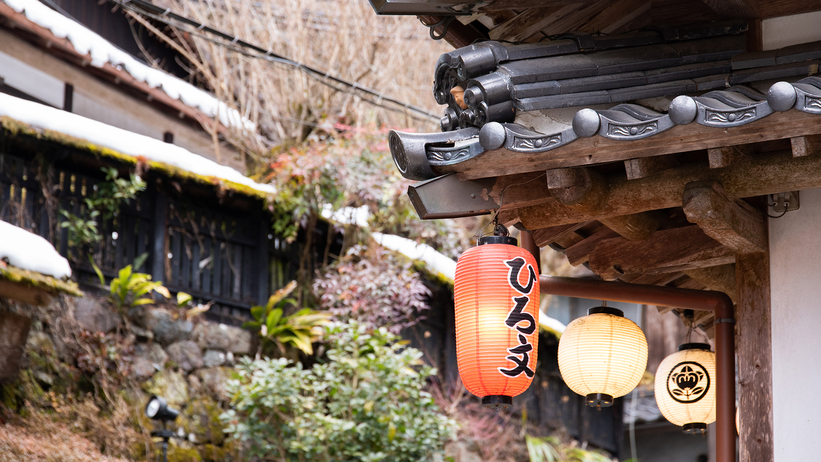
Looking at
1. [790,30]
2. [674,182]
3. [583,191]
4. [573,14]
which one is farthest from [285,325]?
[790,30]

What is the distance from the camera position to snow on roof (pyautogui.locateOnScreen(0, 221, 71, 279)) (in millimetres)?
8750

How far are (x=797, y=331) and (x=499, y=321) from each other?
1.67 metres

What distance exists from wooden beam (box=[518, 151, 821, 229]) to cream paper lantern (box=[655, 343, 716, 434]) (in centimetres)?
214

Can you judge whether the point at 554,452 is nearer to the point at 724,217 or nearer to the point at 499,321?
the point at 499,321

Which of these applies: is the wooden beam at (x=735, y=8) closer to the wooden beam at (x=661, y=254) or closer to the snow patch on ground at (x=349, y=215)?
the wooden beam at (x=661, y=254)

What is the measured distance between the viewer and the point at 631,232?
5172mm

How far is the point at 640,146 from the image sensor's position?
13.5 feet

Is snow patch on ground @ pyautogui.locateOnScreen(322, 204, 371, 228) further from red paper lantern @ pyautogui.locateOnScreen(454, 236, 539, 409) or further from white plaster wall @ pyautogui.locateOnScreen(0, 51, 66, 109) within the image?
red paper lantern @ pyautogui.locateOnScreen(454, 236, 539, 409)

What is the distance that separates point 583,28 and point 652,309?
49.3 ft

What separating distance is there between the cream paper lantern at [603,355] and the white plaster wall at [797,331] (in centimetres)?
128

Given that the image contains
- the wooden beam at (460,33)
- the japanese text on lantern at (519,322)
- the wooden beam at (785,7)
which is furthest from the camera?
the wooden beam at (460,33)

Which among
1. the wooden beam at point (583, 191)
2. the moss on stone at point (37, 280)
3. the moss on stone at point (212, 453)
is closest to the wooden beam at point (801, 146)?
the wooden beam at point (583, 191)

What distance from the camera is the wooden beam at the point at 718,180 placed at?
432 centimetres

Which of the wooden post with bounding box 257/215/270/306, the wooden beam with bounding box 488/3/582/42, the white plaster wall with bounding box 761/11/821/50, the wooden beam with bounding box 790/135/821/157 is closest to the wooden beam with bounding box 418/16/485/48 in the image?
the wooden beam with bounding box 488/3/582/42
